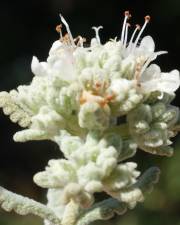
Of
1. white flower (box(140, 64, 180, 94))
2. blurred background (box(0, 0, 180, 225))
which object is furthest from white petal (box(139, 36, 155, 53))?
blurred background (box(0, 0, 180, 225))

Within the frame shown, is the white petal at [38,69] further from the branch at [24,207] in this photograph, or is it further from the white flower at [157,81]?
the branch at [24,207]

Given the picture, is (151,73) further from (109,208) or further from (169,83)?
(109,208)

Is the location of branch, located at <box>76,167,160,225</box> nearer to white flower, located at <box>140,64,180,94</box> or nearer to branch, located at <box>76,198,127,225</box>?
branch, located at <box>76,198,127,225</box>

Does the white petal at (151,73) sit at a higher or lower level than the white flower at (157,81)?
higher

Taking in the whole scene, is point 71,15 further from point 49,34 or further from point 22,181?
point 22,181

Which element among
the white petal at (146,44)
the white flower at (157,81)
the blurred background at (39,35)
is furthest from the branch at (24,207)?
the blurred background at (39,35)

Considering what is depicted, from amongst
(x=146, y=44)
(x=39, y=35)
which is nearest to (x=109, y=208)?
(x=146, y=44)
